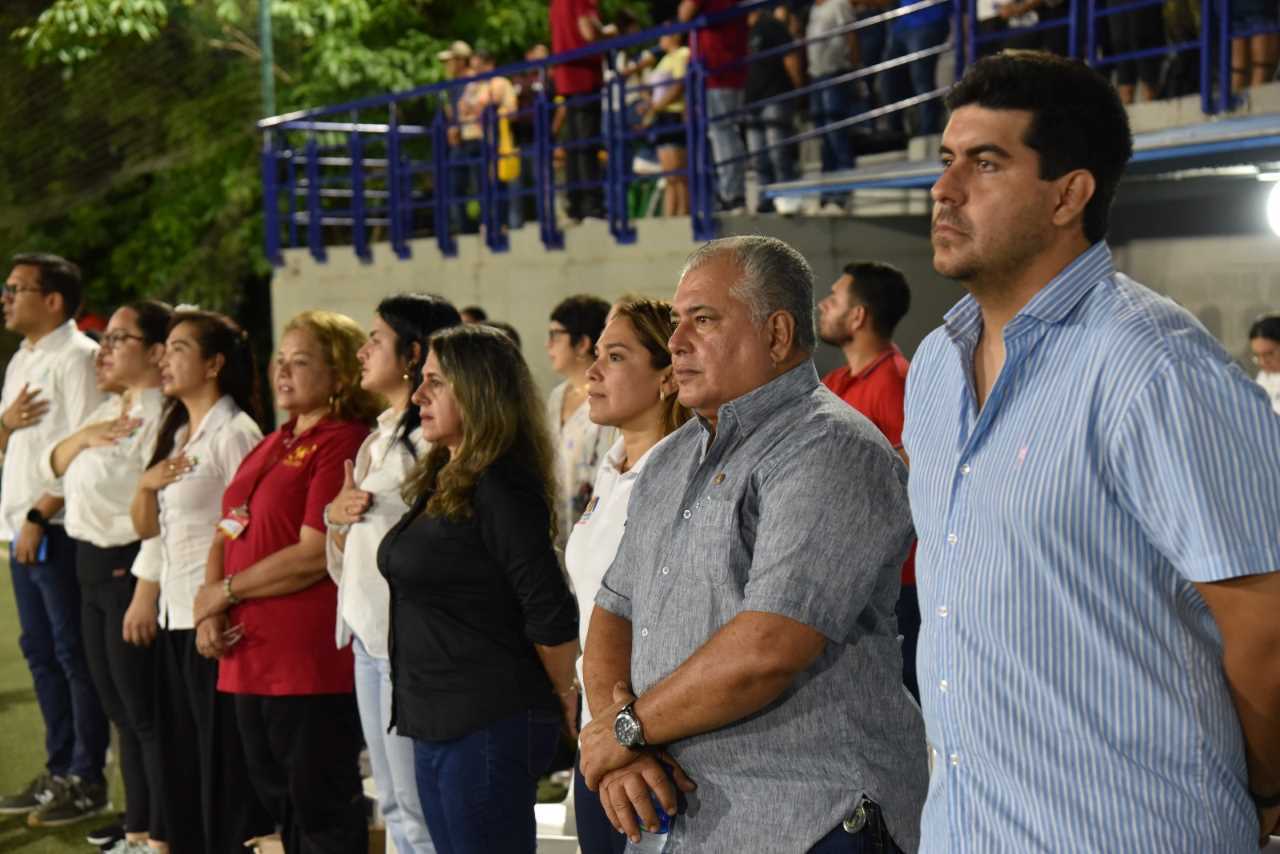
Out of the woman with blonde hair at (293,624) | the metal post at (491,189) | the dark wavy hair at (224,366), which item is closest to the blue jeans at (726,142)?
the metal post at (491,189)

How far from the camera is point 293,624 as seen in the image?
190 inches

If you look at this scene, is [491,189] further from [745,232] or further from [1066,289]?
[1066,289]

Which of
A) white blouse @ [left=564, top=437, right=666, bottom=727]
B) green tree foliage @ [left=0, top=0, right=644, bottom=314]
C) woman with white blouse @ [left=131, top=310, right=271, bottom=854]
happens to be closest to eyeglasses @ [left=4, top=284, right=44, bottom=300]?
woman with white blouse @ [left=131, top=310, right=271, bottom=854]

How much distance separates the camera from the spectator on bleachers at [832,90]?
32.1 ft

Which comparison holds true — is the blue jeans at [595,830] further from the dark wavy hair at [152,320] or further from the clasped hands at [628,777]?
the dark wavy hair at [152,320]

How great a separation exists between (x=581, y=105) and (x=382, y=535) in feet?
24.0

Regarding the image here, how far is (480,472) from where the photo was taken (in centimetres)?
402

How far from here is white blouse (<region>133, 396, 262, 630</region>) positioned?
528 cm

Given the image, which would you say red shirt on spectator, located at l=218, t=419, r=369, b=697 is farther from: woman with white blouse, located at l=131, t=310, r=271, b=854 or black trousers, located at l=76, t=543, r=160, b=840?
black trousers, located at l=76, t=543, r=160, b=840

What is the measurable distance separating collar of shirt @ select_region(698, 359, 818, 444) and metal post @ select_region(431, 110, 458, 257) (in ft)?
33.2

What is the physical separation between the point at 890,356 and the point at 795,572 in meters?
3.88

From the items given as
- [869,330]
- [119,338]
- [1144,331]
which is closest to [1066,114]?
[1144,331]

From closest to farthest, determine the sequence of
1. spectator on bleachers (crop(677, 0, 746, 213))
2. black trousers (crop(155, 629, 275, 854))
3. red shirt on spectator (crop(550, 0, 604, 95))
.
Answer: black trousers (crop(155, 629, 275, 854)) → spectator on bleachers (crop(677, 0, 746, 213)) → red shirt on spectator (crop(550, 0, 604, 95))

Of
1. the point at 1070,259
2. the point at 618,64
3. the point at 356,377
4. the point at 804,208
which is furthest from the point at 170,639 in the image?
the point at 618,64
